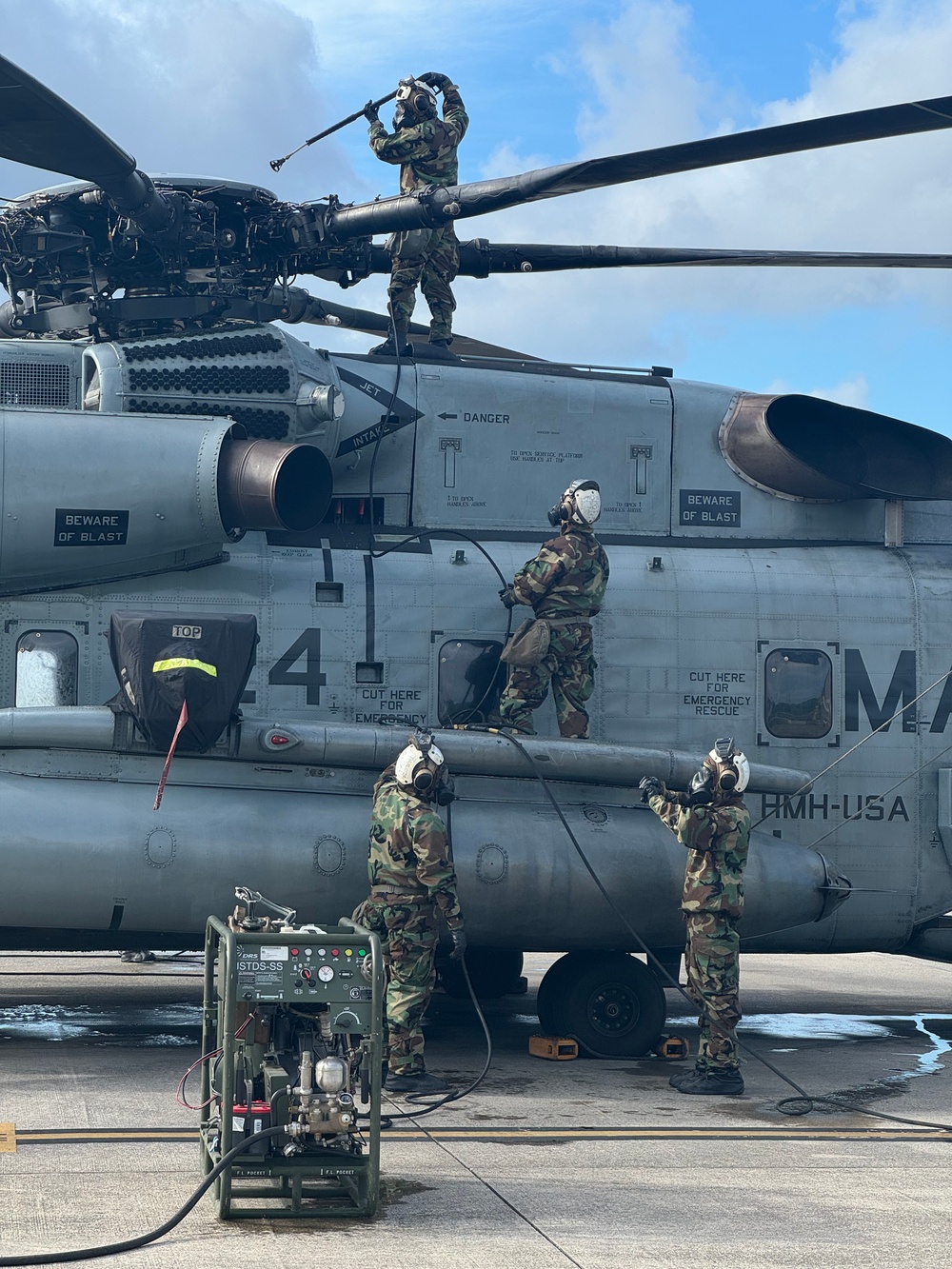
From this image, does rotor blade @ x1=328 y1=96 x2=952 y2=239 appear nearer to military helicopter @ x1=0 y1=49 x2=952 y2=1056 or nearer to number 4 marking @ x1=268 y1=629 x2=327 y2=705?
military helicopter @ x1=0 y1=49 x2=952 y2=1056

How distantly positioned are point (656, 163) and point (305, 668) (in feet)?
13.1

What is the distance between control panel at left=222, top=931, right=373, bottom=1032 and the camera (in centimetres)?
611

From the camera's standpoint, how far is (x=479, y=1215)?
237 inches

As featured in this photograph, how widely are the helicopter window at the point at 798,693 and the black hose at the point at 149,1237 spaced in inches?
221

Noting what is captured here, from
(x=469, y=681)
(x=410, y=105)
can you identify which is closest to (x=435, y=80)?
(x=410, y=105)

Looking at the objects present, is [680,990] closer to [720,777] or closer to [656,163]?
[720,777]

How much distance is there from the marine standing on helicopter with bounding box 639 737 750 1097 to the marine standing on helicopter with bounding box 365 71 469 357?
13.7ft

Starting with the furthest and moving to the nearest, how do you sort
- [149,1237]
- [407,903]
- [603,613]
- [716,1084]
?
[603,613] → [716,1084] → [407,903] → [149,1237]

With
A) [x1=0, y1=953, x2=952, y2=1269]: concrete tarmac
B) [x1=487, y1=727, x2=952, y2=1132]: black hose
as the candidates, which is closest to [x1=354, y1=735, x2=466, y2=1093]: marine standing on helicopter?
[x1=0, y1=953, x2=952, y2=1269]: concrete tarmac

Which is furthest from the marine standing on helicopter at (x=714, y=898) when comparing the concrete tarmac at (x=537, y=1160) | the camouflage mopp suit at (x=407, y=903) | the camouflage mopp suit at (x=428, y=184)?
the camouflage mopp suit at (x=428, y=184)

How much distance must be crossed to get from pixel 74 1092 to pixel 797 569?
6.00 meters

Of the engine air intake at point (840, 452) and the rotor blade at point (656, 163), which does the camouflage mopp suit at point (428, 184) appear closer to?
the rotor blade at point (656, 163)

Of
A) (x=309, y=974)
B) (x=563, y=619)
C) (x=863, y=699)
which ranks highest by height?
(x=563, y=619)

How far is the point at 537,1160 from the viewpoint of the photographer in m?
7.05
